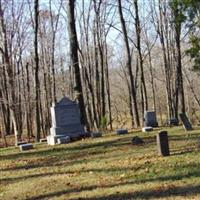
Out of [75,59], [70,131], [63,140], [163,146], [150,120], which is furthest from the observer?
[150,120]

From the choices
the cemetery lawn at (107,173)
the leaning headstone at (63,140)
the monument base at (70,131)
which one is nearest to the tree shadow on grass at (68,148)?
the cemetery lawn at (107,173)

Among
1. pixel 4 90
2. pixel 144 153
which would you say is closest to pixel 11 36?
pixel 4 90

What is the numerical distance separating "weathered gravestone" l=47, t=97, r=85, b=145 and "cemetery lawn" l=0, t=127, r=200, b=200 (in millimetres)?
3241

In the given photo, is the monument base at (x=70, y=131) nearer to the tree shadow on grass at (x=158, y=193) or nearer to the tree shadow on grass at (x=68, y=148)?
the tree shadow on grass at (x=68, y=148)

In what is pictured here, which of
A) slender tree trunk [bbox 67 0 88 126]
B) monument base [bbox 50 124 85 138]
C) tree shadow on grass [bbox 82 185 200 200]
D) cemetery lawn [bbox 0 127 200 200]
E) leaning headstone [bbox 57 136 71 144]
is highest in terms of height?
slender tree trunk [bbox 67 0 88 126]

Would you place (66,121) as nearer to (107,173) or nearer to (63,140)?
(63,140)

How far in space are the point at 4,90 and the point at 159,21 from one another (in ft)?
45.2

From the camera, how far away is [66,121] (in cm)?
1856

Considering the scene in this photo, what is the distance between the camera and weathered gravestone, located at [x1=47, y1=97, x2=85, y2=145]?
60.1 ft

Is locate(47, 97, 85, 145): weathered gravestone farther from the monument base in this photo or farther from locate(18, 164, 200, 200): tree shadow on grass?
locate(18, 164, 200, 200): tree shadow on grass

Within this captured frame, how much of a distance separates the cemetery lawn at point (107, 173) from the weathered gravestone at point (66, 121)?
3.24 meters

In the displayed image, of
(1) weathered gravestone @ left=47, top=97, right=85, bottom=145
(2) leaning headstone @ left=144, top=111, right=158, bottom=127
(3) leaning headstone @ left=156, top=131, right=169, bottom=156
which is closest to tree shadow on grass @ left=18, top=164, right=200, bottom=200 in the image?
(3) leaning headstone @ left=156, top=131, right=169, bottom=156

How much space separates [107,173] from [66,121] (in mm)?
8575

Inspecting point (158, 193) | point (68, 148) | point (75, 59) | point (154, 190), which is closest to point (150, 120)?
point (75, 59)
